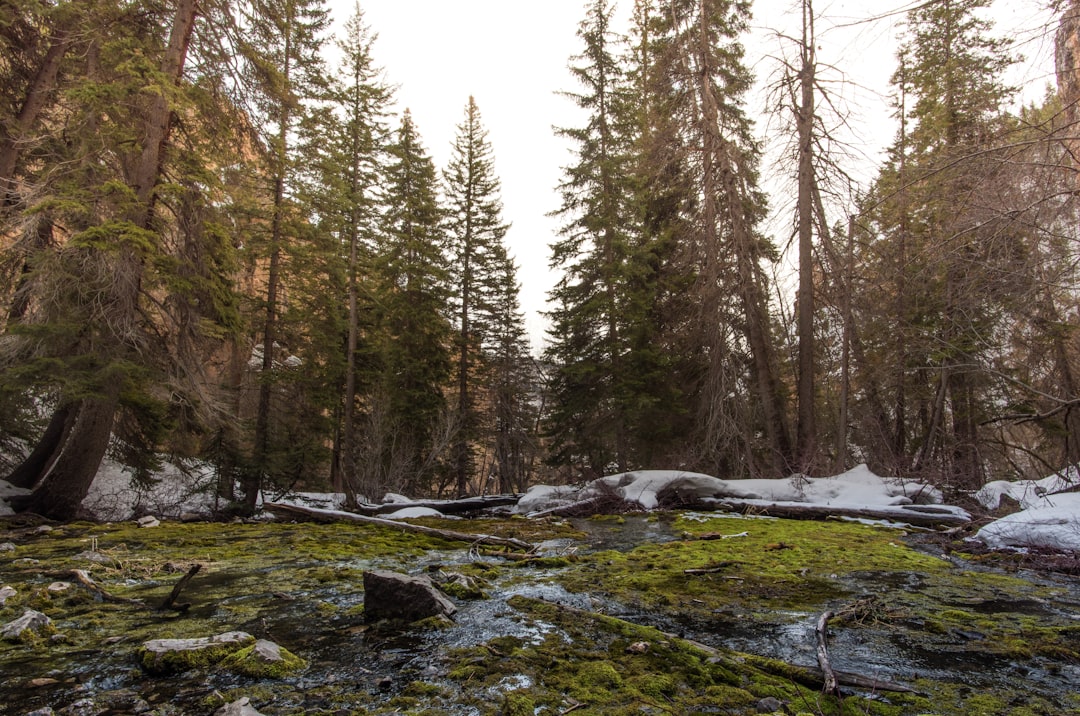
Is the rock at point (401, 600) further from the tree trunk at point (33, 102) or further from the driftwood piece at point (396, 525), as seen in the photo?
the tree trunk at point (33, 102)

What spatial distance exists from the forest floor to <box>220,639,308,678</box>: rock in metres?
0.06

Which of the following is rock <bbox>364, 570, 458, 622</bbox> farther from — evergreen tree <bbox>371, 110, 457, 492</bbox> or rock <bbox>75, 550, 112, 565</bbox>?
evergreen tree <bbox>371, 110, 457, 492</bbox>

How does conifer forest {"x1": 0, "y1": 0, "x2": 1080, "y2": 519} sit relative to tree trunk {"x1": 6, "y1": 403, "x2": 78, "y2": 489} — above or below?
above

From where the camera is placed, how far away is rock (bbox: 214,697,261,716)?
183 cm

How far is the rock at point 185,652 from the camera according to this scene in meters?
2.26

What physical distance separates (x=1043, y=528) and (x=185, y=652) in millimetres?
7488

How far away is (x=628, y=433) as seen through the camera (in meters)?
17.8

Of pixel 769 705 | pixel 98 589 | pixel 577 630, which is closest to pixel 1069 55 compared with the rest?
pixel 769 705

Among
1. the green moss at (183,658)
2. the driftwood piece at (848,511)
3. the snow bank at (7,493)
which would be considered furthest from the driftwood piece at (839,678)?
the snow bank at (7,493)

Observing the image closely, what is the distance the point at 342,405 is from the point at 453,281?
8083mm

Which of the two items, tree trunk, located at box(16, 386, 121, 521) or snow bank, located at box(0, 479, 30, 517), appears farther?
tree trunk, located at box(16, 386, 121, 521)

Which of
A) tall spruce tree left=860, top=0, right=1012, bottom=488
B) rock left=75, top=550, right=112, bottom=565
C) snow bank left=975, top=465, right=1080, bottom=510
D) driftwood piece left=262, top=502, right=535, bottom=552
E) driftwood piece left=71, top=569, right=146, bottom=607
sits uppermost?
tall spruce tree left=860, top=0, right=1012, bottom=488

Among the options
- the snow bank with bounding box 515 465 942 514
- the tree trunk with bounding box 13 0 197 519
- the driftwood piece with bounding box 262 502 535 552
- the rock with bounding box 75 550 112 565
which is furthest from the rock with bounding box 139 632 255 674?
the snow bank with bounding box 515 465 942 514

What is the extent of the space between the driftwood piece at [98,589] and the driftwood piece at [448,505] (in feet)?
20.7
